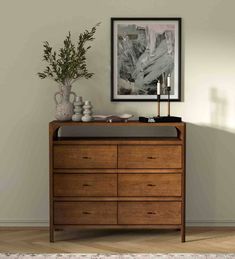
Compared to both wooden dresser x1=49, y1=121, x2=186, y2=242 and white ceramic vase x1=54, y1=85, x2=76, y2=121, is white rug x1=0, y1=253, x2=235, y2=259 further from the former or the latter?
white ceramic vase x1=54, y1=85, x2=76, y2=121

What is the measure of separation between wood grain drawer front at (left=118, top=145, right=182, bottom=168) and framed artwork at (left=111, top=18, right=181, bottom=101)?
1.86ft

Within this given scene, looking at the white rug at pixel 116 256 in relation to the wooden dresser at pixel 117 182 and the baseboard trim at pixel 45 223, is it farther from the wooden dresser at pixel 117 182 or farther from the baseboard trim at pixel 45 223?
the baseboard trim at pixel 45 223

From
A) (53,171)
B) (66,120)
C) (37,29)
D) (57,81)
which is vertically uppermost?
(37,29)

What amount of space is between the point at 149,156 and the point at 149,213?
45 cm

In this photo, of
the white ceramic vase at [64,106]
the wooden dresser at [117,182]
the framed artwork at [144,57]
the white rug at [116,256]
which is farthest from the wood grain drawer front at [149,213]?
the framed artwork at [144,57]

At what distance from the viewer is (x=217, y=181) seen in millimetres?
5391

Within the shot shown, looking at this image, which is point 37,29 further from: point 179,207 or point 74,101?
point 179,207

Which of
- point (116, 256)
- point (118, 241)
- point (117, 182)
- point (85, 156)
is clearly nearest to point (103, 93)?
point (85, 156)

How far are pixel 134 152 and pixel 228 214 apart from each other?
110cm

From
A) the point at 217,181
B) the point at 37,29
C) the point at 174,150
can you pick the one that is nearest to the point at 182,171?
the point at 174,150

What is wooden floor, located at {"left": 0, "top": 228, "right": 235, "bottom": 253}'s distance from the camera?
471 centimetres

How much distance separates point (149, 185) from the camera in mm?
4949

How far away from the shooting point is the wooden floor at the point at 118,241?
4711 millimetres

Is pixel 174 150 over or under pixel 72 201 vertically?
over
